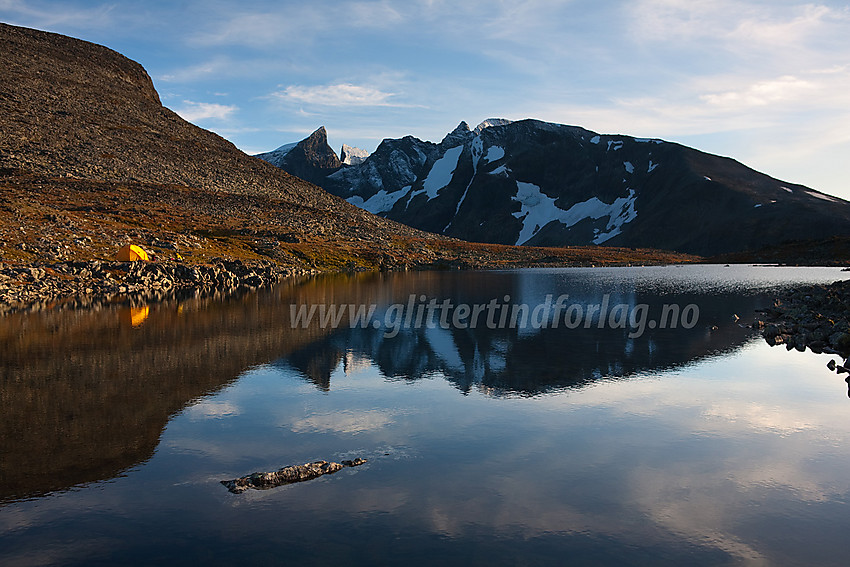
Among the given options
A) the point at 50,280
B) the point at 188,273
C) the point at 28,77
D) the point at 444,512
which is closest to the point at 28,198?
the point at 188,273

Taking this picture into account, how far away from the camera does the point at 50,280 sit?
6606 centimetres

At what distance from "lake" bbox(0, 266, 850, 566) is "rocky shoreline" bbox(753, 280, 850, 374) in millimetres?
1636

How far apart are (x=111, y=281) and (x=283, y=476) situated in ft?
216

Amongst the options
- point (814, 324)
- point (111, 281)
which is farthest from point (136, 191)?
point (814, 324)

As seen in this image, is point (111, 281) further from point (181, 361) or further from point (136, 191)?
point (136, 191)

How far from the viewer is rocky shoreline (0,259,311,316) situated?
60031mm

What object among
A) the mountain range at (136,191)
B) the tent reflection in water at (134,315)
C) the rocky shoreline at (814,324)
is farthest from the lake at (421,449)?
the mountain range at (136,191)

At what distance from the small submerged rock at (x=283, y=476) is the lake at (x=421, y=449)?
14.1 inches

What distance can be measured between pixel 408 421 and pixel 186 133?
190 meters

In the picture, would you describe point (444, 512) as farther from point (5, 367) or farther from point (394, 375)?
point (5, 367)

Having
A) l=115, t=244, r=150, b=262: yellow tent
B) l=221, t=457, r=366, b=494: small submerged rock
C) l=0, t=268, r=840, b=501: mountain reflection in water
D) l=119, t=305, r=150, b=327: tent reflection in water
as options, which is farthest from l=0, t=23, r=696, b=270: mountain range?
l=221, t=457, r=366, b=494: small submerged rock

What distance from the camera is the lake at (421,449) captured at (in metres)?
13.1

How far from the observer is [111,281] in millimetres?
72625

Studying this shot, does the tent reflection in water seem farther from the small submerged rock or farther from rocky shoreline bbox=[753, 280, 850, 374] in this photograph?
rocky shoreline bbox=[753, 280, 850, 374]
